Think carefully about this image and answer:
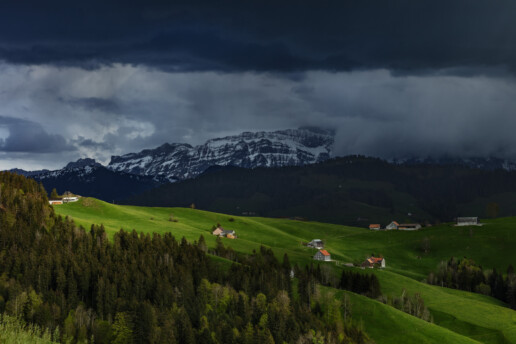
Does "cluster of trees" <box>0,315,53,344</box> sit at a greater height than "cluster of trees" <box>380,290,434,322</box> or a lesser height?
greater

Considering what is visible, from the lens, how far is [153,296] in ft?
535

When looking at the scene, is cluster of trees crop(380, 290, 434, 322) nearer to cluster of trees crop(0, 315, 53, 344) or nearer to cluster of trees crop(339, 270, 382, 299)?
cluster of trees crop(339, 270, 382, 299)

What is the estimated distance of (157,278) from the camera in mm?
167750

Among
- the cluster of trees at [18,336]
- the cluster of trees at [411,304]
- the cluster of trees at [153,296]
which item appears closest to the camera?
the cluster of trees at [18,336]

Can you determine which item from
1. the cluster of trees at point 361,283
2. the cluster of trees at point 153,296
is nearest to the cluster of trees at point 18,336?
the cluster of trees at point 153,296

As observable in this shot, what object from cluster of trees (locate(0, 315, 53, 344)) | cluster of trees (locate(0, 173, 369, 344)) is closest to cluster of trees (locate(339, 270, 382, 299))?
cluster of trees (locate(0, 173, 369, 344))

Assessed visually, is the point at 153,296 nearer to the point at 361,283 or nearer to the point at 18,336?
the point at 361,283

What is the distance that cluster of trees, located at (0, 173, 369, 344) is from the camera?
139 metres

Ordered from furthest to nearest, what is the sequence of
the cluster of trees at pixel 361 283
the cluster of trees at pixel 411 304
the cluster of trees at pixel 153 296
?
the cluster of trees at pixel 361 283, the cluster of trees at pixel 411 304, the cluster of trees at pixel 153 296

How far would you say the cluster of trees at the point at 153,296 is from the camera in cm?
13862

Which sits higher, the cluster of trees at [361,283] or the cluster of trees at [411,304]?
the cluster of trees at [361,283]

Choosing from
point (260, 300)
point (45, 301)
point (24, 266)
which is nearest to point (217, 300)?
point (260, 300)

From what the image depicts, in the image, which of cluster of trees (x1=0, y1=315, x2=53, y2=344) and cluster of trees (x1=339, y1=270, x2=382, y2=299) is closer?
cluster of trees (x1=0, y1=315, x2=53, y2=344)

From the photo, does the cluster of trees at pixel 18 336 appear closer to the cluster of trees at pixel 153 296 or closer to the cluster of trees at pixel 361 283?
the cluster of trees at pixel 153 296
